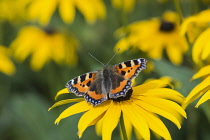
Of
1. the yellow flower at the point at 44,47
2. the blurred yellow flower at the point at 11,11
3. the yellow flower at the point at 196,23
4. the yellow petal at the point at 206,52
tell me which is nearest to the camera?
the yellow petal at the point at 206,52

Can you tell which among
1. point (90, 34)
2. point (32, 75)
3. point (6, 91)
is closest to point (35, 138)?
point (6, 91)

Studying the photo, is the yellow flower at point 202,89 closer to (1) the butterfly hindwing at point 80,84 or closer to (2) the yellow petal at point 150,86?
(2) the yellow petal at point 150,86

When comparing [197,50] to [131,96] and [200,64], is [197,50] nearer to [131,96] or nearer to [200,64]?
[200,64]

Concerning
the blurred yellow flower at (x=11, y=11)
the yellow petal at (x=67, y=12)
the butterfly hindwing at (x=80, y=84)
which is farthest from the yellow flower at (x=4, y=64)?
the butterfly hindwing at (x=80, y=84)

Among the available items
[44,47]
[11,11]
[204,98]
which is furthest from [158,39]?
[11,11]

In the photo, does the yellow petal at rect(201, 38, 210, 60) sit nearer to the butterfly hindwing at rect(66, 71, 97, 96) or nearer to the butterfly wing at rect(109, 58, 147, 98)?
the butterfly wing at rect(109, 58, 147, 98)

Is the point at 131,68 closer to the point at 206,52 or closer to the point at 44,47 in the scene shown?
the point at 206,52

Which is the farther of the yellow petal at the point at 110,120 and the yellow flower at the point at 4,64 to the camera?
the yellow flower at the point at 4,64
